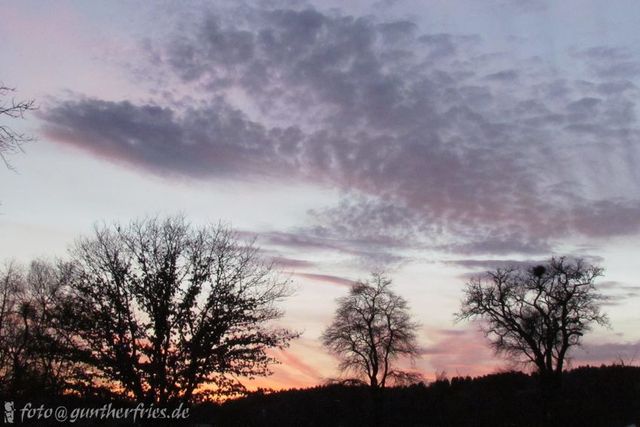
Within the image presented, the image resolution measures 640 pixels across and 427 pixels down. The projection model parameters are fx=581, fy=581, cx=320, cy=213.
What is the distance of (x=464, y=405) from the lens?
4553 cm

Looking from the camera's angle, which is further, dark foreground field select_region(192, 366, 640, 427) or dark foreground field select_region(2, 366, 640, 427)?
dark foreground field select_region(192, 366, 640, 427)

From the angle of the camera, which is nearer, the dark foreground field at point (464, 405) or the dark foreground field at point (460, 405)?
the dark foreground field at point (460, 405)

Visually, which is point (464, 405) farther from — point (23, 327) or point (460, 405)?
point (23, 327)

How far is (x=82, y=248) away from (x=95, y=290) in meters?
2.72

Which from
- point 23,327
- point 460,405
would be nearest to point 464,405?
point 460,405

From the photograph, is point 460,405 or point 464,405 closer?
point 464,405

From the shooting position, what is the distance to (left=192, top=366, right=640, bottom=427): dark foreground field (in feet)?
120

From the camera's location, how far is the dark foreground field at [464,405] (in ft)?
120

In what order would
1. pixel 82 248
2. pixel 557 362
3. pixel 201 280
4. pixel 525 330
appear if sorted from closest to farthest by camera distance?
pixel 201 280 < pixel 82 248 < pixel 557 362 < pixel 525 330

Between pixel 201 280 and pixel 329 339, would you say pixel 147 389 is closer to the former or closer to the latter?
pixel 201 280

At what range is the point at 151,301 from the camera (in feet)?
70.2

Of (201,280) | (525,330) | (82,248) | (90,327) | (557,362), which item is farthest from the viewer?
(525,330)

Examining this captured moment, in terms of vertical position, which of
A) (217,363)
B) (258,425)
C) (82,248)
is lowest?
(258,425)

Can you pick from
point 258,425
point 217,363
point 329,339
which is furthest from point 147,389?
point 329,339
